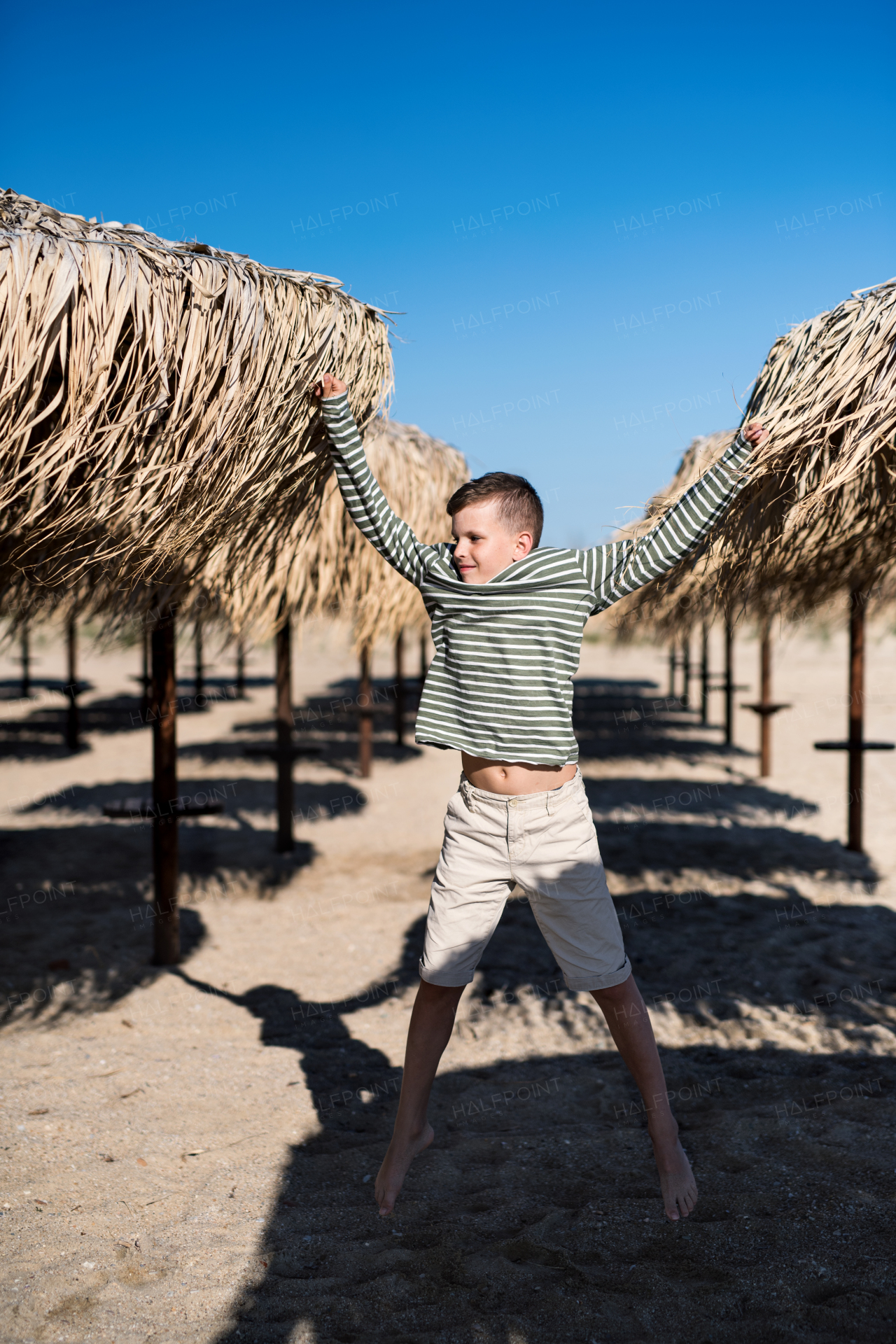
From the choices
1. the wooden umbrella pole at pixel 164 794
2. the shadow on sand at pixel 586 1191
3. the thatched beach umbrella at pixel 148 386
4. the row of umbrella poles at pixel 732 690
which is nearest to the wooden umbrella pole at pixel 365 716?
the row of umbrella poles at pixel 732 690

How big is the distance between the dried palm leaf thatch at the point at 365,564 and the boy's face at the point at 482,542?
1297mm

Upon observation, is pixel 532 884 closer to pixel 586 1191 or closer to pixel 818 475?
pixel 586 1191

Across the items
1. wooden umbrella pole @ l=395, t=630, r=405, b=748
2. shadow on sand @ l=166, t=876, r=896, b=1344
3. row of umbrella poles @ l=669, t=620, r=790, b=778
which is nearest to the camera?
shadow on sand @ l=166, t=876, r=896, b=1344

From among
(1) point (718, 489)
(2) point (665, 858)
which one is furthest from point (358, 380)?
(2) point (665, 858)

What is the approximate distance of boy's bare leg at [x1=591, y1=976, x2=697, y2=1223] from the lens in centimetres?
204

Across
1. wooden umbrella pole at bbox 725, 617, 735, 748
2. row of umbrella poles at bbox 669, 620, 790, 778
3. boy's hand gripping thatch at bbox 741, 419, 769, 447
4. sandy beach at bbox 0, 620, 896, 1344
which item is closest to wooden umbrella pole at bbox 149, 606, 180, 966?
sandy beach at bbox 0, 620, 896, 1344

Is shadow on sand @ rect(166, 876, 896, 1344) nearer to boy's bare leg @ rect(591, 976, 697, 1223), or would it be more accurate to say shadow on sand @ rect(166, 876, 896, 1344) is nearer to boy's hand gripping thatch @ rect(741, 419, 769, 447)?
boy's bare leg @ rect(591, 976, 697, 1223)

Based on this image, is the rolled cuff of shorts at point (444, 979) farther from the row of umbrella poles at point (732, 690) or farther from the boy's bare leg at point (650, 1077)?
the row of umbrella poles at point (732, 690)

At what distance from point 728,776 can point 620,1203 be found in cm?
733

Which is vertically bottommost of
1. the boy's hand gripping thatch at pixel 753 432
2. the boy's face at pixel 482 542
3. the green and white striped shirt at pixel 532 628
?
the green and white striped shirt at pixel 532 628

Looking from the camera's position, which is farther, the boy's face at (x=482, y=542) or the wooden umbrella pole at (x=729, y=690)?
the wooden umbrella pole at (x=729, y=690)

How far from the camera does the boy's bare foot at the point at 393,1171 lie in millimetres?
2094

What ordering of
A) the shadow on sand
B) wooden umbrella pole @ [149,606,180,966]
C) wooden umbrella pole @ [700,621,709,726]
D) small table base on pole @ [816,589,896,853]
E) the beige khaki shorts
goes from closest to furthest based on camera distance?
the shadow on sand, the beige khaki shorts, wooden umbrella pole @ [149,606,180,966], small table base on pole @ [816,589,896,853], wooden umbrella pole @ [700,621,709,726]

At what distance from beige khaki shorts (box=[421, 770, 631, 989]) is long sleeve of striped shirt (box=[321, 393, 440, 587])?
0.55 metres
